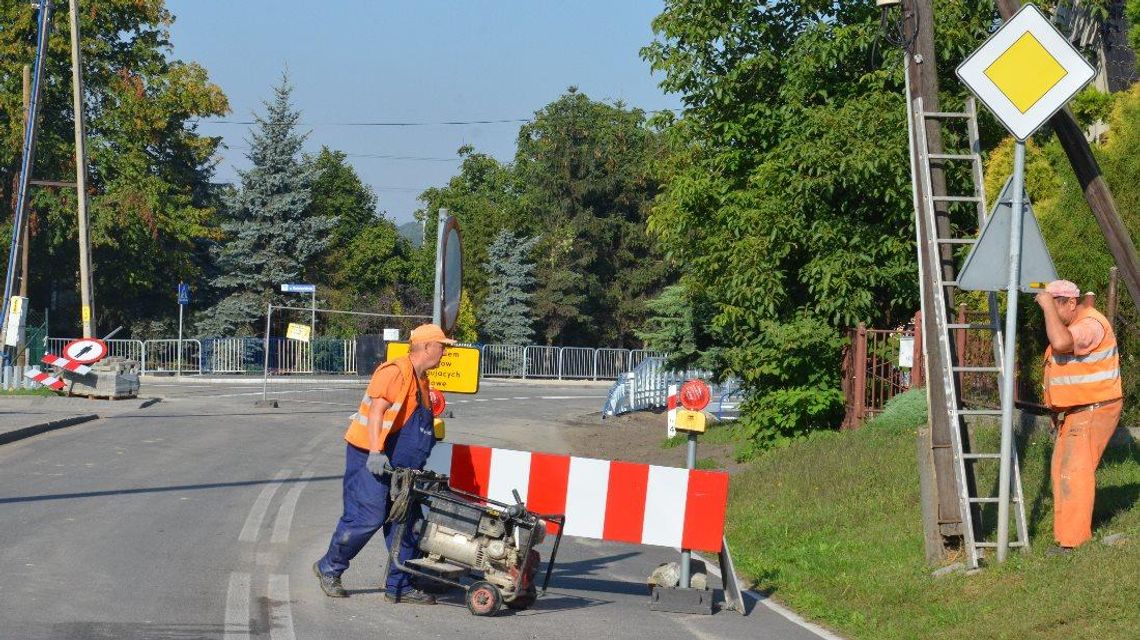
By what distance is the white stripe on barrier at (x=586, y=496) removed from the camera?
9.09m

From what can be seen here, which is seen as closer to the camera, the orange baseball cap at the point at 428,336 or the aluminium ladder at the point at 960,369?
the orange baseball cap at the point at 428,336

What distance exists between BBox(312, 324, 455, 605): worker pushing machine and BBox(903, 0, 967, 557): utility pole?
12.1 ft

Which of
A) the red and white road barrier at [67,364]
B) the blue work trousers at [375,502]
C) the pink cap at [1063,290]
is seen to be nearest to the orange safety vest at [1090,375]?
the pink cap at [1063,290]

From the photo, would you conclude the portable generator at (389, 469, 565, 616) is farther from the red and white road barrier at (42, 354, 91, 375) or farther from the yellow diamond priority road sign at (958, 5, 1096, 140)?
the red and white road barrier at (42, 354, 91, 375)

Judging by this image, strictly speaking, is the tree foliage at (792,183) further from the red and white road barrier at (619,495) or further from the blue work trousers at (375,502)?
the blue work trousers at (375,502)

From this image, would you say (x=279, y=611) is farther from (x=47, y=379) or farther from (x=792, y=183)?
(x=47, y=379)

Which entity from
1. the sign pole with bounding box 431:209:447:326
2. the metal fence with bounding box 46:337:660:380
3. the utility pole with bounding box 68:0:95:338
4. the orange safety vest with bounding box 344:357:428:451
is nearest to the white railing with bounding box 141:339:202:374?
the metal fence with bounding box 46:337:660:380

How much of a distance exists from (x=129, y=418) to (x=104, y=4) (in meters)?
31.0

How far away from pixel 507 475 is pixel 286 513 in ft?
15.1

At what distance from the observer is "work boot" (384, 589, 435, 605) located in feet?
28.4

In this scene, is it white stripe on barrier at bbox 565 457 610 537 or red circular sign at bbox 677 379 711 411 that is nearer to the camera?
white stripe on barrier at bbox 565 457 610 537

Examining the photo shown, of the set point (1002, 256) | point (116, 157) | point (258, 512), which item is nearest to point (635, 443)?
point (258, 512)

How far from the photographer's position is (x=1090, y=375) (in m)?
9.03

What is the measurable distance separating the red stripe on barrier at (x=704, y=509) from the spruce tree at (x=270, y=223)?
49576mm
